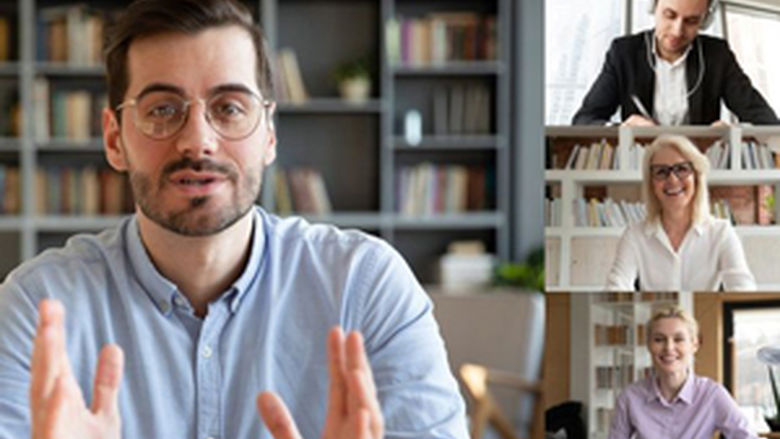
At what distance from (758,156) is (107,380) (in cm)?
54

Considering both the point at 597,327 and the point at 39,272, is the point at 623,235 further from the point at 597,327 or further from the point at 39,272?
the point at 39,272

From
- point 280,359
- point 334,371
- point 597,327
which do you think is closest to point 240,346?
point 280,359

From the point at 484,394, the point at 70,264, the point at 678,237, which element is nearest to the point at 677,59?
the point at 678,237

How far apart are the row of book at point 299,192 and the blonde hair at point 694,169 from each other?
15.3ft

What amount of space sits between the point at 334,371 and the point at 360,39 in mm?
4705

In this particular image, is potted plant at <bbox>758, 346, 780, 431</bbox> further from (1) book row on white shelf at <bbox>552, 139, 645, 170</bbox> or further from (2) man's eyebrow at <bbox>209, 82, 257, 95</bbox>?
(2) man's eyebrow at <bbox>209, 82, 257, 95</bbox>

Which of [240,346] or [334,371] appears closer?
[334,371]

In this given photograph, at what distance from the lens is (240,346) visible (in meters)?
1.40

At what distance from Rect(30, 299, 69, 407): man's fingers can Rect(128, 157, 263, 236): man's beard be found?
0.52 meters

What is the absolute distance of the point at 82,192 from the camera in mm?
5379

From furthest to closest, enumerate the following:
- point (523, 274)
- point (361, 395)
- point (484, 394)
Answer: point (523, 274) → point (484, 394) → point (361, 395)

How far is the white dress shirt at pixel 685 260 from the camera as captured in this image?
73 cm

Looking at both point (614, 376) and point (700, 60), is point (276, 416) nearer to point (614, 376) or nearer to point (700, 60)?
point (614, 376)

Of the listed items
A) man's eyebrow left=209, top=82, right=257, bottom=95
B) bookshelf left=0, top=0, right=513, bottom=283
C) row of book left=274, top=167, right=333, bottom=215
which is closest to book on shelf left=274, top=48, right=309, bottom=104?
bookshelf left=0, top=0, right=513, bottom=283
